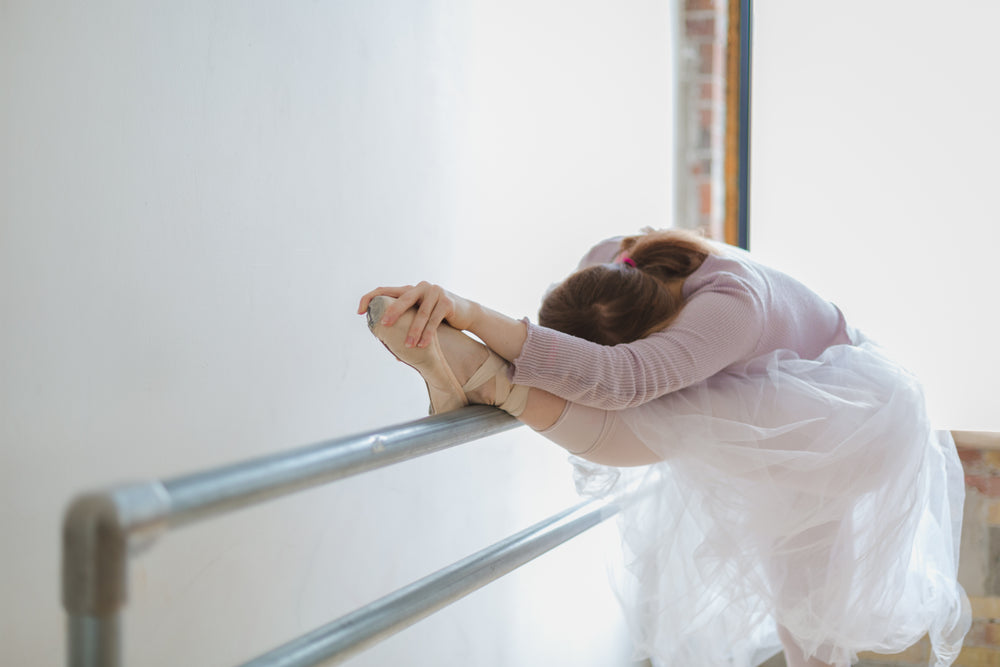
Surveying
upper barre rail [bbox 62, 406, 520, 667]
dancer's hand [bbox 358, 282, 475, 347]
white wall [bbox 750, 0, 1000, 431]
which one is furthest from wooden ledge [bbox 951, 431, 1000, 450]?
upper barre rail [bbox 62, 406, 520, 667]

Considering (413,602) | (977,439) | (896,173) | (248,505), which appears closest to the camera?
(248,505)

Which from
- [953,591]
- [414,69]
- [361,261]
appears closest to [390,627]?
[361,261]

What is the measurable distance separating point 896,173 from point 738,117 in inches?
22.9

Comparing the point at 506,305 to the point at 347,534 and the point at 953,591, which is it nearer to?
the point at 347,534

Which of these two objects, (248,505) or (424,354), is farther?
(424,354)

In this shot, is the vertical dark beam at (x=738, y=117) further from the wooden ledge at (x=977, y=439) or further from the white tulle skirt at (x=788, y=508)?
the white tulle skirt at (x=788, y=508)

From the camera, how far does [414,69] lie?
1.60 metres

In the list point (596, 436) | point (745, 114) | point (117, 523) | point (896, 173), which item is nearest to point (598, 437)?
point (596, 436)

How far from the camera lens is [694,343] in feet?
4.13

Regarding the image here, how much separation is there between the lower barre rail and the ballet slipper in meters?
0.22

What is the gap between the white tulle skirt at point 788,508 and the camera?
1331 mm

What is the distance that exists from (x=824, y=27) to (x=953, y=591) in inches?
78.4

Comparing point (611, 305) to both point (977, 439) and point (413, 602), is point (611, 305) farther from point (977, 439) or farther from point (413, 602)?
point (977, 439)

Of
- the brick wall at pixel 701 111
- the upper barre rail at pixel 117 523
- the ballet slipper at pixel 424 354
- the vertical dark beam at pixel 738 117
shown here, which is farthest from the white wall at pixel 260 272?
the vertical dark beam at pixel 738 117
